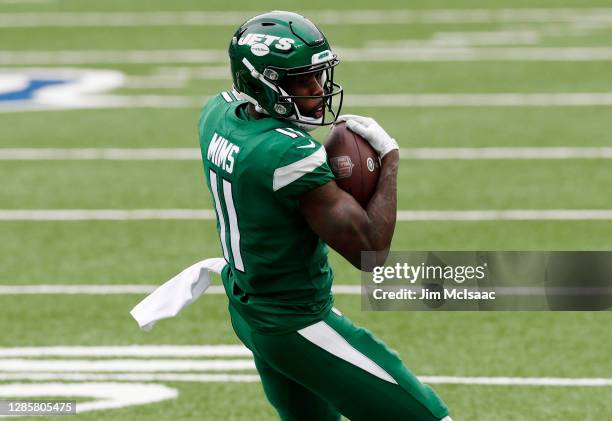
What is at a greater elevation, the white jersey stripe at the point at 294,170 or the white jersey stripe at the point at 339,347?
the white jersey stripe at the point at 294,170

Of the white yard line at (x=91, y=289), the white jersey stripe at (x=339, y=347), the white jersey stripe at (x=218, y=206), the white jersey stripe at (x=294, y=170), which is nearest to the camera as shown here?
the white jersey stripe at (x=294, y=170)

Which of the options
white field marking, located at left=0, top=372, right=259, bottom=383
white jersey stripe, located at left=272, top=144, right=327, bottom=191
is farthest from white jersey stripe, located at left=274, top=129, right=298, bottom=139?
white field marking, located at left=0, top=372, right=259, bottom=383

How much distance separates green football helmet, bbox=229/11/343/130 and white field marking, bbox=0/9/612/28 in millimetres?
12167

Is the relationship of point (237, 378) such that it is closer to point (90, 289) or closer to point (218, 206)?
point (90, 289)

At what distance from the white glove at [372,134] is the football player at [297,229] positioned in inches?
0.5

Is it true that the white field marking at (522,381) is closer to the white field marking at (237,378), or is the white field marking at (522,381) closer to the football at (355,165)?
the white field marking at (237,378)

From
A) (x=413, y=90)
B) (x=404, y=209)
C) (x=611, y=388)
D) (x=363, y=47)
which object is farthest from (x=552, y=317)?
(x=363, y=47)

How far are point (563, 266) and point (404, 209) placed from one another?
2.16m

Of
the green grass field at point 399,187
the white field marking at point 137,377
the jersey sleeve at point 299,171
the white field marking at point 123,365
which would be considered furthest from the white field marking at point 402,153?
the jersey sleeve at point 299,171

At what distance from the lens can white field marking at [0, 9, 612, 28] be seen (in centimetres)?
1642

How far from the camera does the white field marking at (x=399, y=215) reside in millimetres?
8914

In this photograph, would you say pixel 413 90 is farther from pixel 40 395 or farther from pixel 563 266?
pixel 40 395

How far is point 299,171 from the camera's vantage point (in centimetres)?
409

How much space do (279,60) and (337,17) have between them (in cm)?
1279
